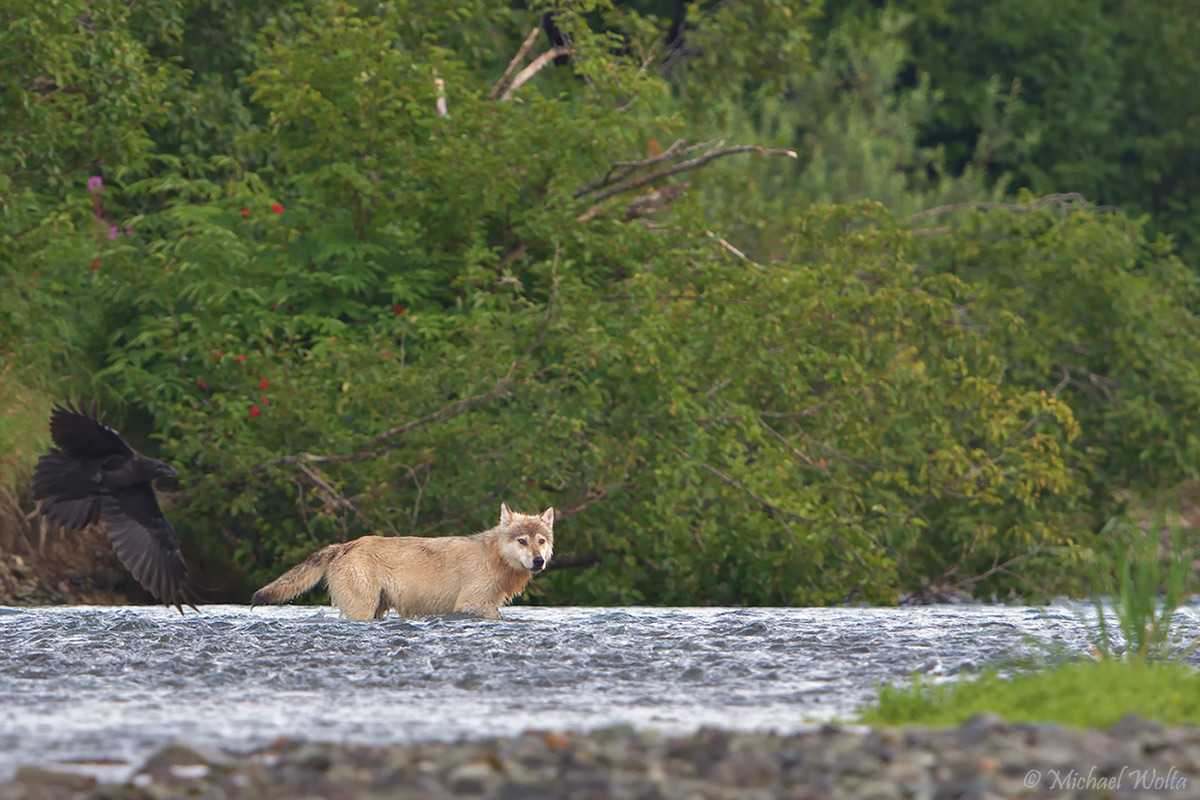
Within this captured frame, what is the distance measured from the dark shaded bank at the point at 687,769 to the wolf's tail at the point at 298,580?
446 centimetres

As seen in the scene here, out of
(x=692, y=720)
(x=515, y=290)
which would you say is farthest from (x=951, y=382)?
(x=692, y=720)

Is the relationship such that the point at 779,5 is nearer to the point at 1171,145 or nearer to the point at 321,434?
the point at 321,434

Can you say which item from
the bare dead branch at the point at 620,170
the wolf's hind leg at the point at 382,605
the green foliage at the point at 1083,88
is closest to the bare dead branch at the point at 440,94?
the bare dead branch at the point at 620,170

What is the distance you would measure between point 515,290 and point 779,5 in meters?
6.16

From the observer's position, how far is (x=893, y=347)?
15.1 meters

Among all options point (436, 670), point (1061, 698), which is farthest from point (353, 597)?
point (1061, 698)

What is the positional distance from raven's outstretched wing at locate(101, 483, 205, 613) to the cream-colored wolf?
2.04ft

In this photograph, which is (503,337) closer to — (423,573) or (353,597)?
(423,573)

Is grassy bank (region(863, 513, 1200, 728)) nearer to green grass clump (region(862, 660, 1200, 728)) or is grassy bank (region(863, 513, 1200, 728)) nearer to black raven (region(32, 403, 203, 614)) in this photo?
green grass clump (region(862, 660, 1200, 728))

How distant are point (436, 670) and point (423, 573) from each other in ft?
7.30

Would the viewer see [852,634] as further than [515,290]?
No

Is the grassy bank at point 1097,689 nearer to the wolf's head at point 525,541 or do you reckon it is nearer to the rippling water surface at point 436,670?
the rippling water surface at point 436,670

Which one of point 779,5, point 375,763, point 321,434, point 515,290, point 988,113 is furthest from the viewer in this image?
point 988,113

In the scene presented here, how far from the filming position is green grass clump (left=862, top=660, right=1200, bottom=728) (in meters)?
6.16
